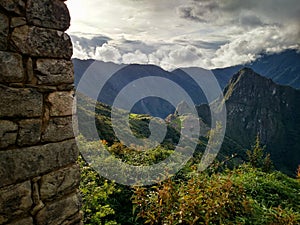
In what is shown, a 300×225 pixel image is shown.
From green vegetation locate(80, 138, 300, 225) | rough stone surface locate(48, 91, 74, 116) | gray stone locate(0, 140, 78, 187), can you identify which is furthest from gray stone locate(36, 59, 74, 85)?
green vegetation locate(80, 138, 300, 225)

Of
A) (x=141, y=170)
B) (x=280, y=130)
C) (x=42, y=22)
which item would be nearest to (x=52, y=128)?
(x=42, y=22)

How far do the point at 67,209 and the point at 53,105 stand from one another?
99cm

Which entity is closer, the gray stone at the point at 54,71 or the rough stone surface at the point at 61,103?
the gray stone at the point at 54,71

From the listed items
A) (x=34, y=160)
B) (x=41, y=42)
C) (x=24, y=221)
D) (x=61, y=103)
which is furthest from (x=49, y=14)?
(x=24, y=221)

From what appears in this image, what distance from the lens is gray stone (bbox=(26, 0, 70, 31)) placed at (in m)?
2.04

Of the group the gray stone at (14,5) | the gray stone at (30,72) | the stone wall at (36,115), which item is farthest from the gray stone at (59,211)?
the gray stone at (14,5)

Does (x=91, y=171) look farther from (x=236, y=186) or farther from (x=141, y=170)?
(x=236, y=186)

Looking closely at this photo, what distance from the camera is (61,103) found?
7.63ft

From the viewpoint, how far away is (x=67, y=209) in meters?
2.42

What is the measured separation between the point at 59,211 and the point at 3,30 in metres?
1.59

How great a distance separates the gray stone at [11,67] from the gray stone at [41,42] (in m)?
0.07

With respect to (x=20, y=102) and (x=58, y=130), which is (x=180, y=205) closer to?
(x=58, y=130)

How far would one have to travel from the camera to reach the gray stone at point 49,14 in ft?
6.70

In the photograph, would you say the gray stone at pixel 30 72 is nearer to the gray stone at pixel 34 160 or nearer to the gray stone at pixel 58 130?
the gray stone at pixel 58 130
